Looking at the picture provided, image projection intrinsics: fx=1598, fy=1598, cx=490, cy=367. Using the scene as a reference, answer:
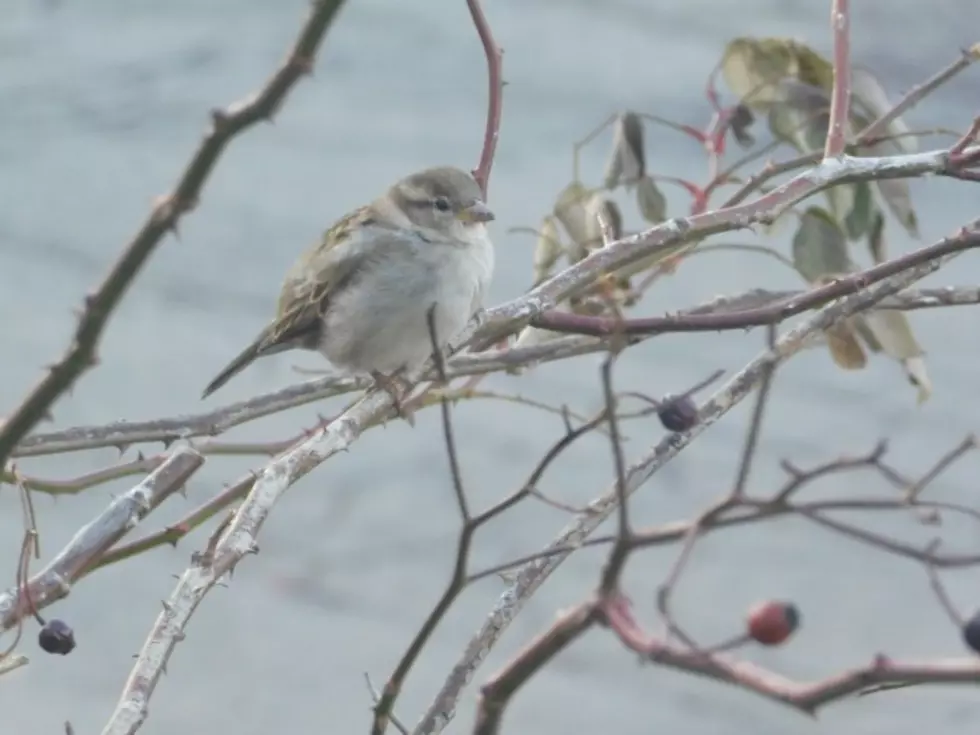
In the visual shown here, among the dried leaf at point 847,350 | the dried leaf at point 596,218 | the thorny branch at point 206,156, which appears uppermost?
the dried leaf at point 596,218

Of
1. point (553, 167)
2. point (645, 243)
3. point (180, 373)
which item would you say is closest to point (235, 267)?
point (180, 373)

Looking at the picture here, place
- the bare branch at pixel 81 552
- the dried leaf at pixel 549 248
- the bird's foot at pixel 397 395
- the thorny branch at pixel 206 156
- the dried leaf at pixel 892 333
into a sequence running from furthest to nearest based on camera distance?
the dried leaf at pixel 549 248
the dried leaf at pixel 892 333
the bird's foot at pixel 397 395
the bare branch at pixel 81 552
the thorny branch at pixel 206 156

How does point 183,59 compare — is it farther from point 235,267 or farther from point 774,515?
point 774,515

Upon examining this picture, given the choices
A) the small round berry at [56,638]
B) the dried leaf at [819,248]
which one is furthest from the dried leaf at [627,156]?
the small round berry at [56,638]

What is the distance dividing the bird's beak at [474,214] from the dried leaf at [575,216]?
0.82 feet

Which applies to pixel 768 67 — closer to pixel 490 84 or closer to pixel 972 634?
pixel 490 84

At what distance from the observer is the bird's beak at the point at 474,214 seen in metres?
2.42

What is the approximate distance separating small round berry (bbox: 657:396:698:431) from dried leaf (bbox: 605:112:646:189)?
3.11 ft

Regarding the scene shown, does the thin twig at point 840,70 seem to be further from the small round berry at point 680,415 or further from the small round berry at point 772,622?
the small round berry at point 772,622

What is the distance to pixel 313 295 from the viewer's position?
236 cm

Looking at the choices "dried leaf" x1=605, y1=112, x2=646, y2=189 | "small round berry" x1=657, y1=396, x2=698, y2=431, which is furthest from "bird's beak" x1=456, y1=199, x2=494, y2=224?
"small round berry" x1=657, y1=396, x2=698, y2=431

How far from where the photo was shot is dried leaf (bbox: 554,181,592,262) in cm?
217

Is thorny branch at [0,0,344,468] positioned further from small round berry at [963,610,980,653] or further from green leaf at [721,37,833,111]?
green leaf at [721,37,833,111]

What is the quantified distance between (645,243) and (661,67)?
2.71 metres
